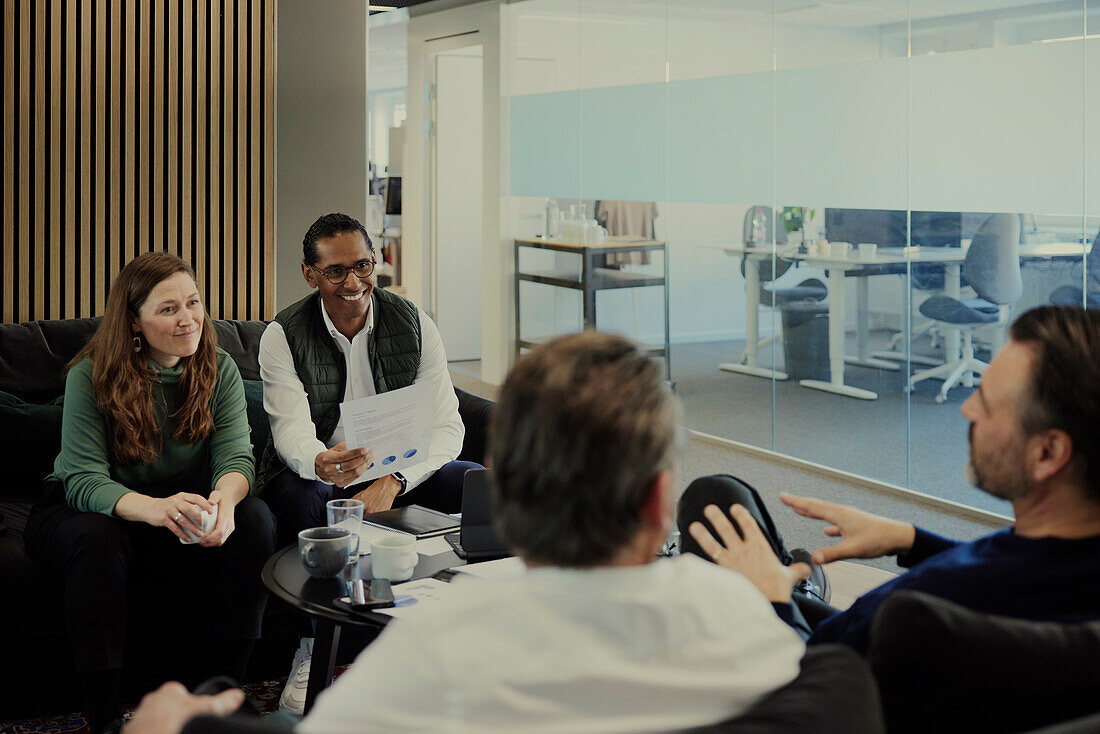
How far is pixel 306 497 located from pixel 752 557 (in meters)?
1.66

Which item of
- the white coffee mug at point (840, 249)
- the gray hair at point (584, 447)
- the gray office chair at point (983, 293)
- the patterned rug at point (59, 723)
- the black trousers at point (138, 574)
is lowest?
the patterned rug at point (59, 723)

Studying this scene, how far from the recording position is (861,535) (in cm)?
194

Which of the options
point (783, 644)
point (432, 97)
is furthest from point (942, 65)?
point (432, 97)

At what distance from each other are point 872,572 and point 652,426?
2357 mm

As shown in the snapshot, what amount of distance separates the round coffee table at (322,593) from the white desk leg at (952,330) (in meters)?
2.94

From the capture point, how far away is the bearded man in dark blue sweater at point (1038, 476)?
4.60 ft

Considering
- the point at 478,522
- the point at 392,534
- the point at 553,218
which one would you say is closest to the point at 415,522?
the point at 392,534

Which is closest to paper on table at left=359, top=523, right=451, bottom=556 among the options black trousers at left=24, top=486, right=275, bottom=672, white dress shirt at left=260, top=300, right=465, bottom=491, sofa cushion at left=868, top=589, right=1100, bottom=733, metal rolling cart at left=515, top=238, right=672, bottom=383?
black trousers at left=24, top=486, right=275, bottom=672

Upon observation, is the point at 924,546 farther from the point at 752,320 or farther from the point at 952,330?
the point at 752,320

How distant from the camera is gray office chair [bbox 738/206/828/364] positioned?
17.9 feet

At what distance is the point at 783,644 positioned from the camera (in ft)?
3.79

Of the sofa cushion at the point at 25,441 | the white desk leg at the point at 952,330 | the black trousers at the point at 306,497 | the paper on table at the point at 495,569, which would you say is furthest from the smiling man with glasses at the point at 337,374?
the white desk leg at the point at 952,330

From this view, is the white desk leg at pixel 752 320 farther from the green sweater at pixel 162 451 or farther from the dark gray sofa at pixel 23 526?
the green sweater at pixel 162 451

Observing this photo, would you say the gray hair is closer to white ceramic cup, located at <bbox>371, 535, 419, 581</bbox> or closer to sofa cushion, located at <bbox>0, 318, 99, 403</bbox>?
white ceramic cup, located at <bbox>371, 535, 419, 581</bbox>
